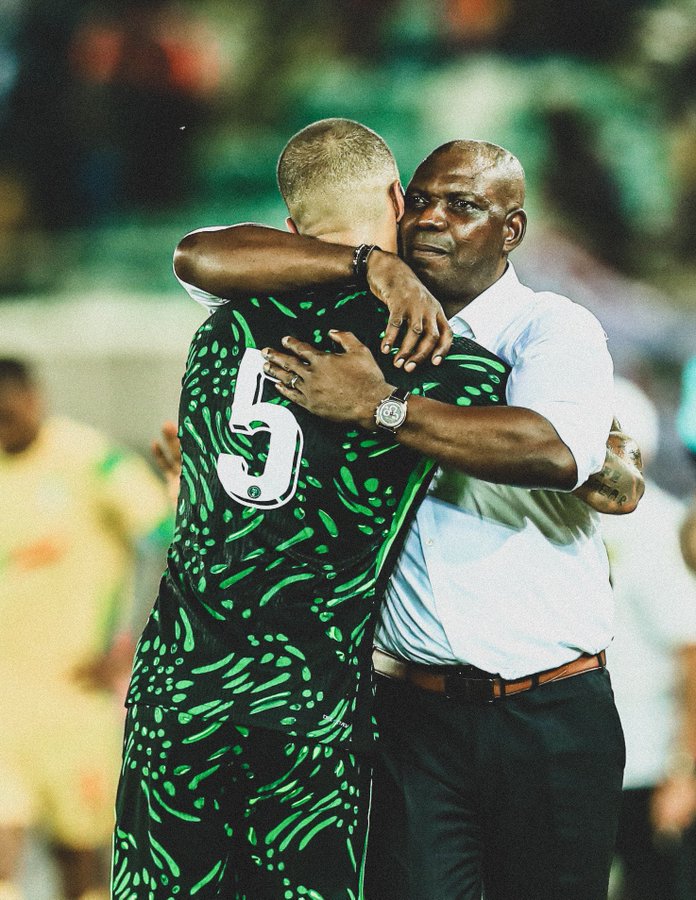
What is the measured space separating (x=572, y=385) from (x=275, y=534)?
22.1 inches

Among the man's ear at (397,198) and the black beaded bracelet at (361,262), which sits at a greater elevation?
the man's ear at (397,198)

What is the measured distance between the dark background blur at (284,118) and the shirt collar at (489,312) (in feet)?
20.1

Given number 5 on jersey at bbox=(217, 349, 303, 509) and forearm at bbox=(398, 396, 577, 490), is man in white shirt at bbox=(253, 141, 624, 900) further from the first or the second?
number 5 on jersey at bbox=(217, 349, 303, 509)

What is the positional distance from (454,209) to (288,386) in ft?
2.28

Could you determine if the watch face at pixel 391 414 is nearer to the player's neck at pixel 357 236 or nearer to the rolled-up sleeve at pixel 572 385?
the rolled-up sleeve at pixel 572 385

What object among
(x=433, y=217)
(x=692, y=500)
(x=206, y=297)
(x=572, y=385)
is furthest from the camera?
(x=692, y=500)

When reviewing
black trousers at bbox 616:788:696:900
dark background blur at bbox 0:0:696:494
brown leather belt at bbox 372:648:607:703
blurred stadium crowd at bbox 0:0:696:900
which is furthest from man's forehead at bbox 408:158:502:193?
blurred stadium crowd at bbox 0:0:696:900

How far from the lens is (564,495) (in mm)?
2510

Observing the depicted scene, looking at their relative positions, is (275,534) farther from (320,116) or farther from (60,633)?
(320,116)

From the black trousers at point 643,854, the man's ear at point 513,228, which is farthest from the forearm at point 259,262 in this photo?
the black trousers at point 643,854

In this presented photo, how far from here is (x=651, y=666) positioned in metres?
4.03

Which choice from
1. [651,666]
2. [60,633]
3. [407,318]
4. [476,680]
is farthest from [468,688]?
[60,633]

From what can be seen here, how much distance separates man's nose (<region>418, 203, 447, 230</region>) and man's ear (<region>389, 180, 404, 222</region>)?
0.20m

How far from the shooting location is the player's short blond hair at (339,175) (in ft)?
7.23
